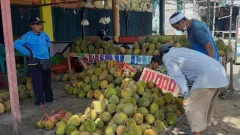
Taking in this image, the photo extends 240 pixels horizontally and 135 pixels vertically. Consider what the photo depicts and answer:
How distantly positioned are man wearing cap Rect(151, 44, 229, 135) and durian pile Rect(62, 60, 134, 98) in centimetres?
215

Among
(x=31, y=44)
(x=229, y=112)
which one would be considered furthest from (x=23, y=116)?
(x=229, y=112)

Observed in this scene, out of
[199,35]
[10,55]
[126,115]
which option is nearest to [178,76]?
[126,115]

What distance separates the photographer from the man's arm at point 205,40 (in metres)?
3.71

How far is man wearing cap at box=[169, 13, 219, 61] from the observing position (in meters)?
3.63

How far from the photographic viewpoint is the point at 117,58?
20.9ft

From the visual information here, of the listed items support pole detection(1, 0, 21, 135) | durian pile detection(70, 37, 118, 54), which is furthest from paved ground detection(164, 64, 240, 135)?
durian pile detection(70, 37, 118, 54)

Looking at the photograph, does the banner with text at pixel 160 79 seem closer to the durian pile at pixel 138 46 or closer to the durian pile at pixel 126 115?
the durian pile at pixel 126 115

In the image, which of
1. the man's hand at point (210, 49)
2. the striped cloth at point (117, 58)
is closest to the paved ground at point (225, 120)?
the man's hand at point (210, 49)

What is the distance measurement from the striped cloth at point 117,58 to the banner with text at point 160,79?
1057 millimetres

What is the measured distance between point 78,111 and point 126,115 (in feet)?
5.82

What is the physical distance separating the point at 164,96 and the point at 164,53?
2.60ft

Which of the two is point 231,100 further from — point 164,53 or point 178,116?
point 164,53

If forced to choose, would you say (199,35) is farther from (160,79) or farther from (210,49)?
(160,79)

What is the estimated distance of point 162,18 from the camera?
9.74 m
